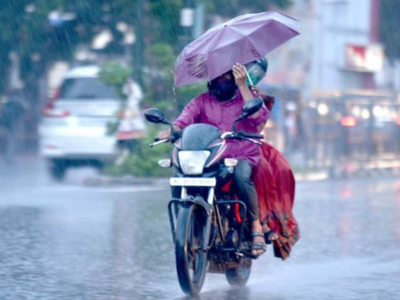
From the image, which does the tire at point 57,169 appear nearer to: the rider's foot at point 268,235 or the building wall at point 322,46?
the rider's foot at point 268,235

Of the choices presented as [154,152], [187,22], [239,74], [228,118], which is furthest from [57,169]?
[239,74]

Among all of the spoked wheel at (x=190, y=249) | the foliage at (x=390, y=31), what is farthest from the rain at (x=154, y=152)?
the foliage at (x=390, y=31)

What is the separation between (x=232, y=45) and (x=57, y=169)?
12.3 m

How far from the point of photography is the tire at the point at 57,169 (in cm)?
1933

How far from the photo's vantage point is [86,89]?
19.0 m

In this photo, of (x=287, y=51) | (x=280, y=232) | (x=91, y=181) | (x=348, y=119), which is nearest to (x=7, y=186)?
(x=91, y=181)

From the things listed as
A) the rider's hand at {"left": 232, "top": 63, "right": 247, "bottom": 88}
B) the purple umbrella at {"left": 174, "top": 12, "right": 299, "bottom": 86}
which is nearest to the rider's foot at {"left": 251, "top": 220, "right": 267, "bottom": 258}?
the rider's hand at {"left": 232, "top": 63, "right": 247, "bottom": 88}

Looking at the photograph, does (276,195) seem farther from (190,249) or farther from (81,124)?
(81,124)

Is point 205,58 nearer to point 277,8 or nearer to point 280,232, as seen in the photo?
point 280,232

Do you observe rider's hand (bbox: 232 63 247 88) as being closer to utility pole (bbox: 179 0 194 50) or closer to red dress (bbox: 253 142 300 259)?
red dress (bbox: 253 142 300 259)

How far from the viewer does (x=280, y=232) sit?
7883 mm

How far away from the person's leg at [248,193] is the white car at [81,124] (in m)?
11.0

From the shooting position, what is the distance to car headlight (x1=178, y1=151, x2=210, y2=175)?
281 inches

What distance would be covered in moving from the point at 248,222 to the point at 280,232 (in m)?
0.38
